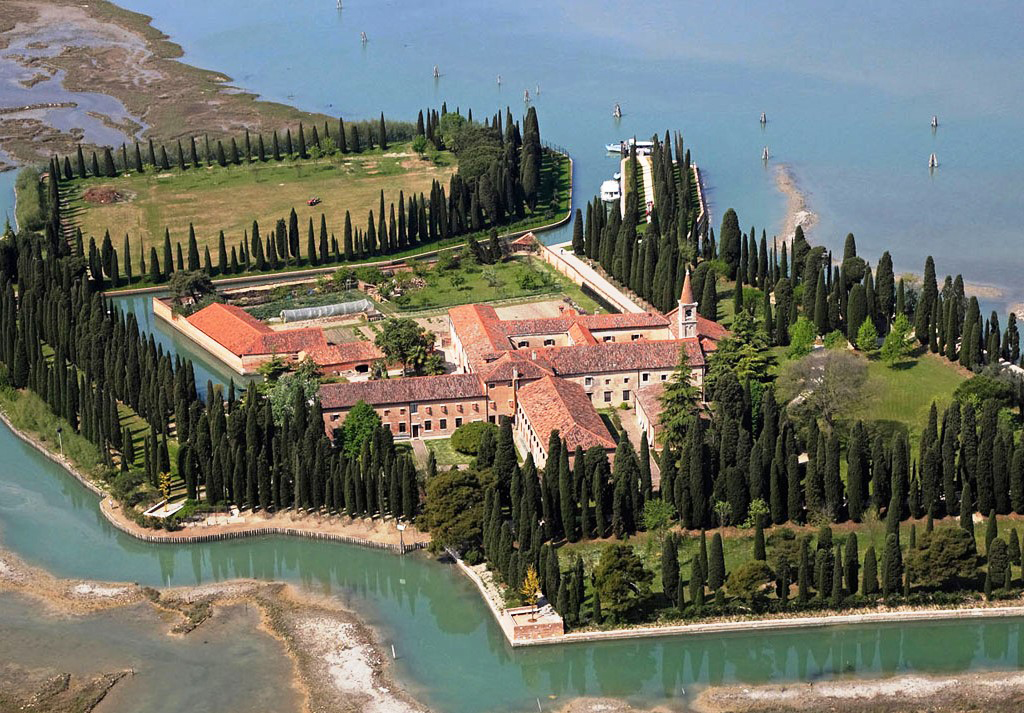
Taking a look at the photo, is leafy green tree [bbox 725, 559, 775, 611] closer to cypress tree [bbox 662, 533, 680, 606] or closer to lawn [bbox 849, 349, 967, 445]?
cypress tree [bbox 662, 533, 680, 606]

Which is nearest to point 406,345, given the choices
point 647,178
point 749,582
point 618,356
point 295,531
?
point 618,356

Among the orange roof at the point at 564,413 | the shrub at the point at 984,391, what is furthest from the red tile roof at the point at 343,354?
the shrub at the point at 984,391

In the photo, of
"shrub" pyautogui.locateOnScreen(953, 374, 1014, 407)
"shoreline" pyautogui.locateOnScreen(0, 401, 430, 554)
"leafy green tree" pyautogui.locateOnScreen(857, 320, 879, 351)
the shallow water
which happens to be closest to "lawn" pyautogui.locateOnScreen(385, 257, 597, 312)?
"leafy green tree" pyautogui.locateOnScreen(857, 320, 879, 351)

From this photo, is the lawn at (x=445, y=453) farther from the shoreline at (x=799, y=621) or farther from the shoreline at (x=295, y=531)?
the shoreline at (x=799, y=621)

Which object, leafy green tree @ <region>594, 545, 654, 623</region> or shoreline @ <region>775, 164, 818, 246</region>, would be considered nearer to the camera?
leafy green tree @ <region>594, 545, 654, 623</region>

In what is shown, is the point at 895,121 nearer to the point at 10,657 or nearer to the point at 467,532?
the point at 467,532

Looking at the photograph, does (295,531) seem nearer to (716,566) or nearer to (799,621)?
(716,566)

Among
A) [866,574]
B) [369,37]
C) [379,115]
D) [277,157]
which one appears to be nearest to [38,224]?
[277,157]

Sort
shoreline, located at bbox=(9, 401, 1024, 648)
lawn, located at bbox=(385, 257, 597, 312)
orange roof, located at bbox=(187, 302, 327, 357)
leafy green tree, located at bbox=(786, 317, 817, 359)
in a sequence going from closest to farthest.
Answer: shoreline, located at bbox=(9, 401, 1024, 648) < leafy green tree, located at bbox=(786, 317, 817, 359) < orange roof, located at bbox=(187, 302, 327, 357) < lawn, located at bbox=(385, 257, 597, 312)
